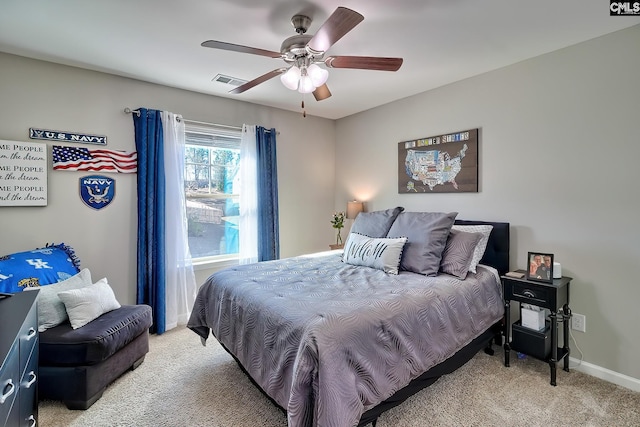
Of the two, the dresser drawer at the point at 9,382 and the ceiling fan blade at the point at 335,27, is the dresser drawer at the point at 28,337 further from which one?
the ceiling fan blade at the point at 335,27

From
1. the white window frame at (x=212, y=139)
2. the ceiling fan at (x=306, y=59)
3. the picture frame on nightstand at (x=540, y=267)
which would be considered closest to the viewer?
the ceiling fan at (x=306, y=59)

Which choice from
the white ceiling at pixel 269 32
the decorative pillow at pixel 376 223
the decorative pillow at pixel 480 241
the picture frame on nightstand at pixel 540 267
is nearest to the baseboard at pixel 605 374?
the picture frame on nightstand at pixel 540 267

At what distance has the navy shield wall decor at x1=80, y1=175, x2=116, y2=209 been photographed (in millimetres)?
2904

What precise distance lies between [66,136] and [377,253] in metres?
2.98

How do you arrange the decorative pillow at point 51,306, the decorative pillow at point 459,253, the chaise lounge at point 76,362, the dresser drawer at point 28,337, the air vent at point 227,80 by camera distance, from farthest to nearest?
the air vent at point 227,80, the decorative pillow at point 459,253, the decorative pillow at point 51,306, the chaise lounge at point 76,362, the dresser drawer at point 28,337

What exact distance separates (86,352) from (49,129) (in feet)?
6.57

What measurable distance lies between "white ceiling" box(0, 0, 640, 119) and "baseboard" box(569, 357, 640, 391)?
2.52 metres

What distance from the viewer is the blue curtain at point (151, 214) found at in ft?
10.2

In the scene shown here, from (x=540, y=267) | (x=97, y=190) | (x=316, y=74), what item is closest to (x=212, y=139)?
(x=97, y=190)

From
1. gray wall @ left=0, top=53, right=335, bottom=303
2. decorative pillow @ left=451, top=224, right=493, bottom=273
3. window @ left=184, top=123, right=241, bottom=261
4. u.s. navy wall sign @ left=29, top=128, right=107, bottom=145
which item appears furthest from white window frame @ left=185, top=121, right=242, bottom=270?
decorative pillow @ left=451, top=224, right=493, bottom=273

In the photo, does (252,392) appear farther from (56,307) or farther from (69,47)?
(69,47)

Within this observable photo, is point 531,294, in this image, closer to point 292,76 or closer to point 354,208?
point 354,208

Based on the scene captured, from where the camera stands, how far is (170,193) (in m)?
3.30

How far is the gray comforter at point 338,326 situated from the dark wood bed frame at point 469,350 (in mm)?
111
